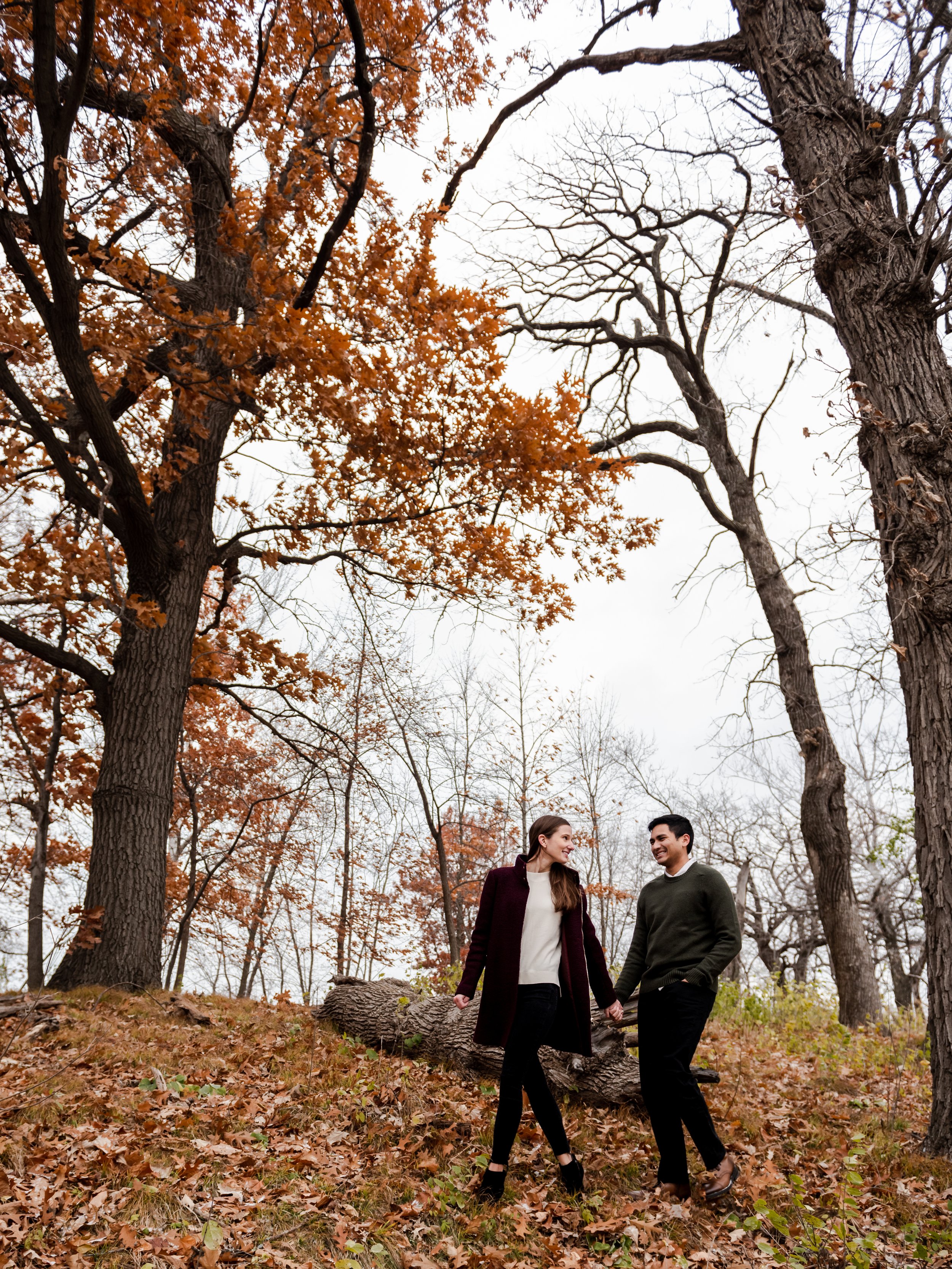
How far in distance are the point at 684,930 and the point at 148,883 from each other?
5450 millimetres

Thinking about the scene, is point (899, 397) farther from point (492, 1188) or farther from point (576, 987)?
point (492, 1188)

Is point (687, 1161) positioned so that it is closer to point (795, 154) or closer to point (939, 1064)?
point (939, 1064)

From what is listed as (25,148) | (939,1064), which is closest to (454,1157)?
(939,1064)

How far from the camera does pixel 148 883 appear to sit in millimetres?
7590

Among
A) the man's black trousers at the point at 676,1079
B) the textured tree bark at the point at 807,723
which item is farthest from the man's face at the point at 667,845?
the textured tree bark at the point at 807,723

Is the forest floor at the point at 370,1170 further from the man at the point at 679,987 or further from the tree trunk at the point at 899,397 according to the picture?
the tree trunk at the point at 899,397

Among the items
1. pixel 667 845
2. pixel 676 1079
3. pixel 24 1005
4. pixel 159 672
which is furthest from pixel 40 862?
pixel 676 1079

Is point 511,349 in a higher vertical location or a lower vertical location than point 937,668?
higher

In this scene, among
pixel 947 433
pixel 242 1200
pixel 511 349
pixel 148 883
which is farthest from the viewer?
pixel 511 349

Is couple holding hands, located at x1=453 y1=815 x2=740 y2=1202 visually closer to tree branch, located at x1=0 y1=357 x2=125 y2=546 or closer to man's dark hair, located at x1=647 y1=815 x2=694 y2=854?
man's dark hair, located at x1=647 y1=815 x2=694 y2=854

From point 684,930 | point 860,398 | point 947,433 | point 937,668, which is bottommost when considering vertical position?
point 684,930

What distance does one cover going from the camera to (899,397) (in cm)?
534

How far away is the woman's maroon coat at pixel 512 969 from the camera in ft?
13.4

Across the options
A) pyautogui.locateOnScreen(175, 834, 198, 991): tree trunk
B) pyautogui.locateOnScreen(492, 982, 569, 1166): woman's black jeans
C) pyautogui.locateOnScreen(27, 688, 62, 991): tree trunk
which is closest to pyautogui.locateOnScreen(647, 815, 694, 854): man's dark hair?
pyautogui.locateOnScreen(492, 982, 569, 1166): woman's black jeans
